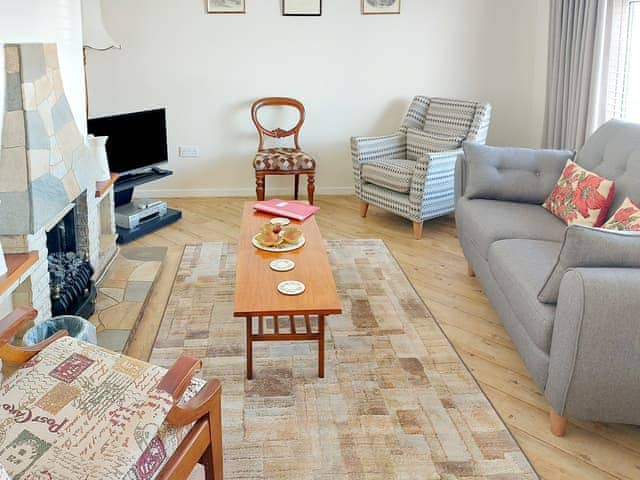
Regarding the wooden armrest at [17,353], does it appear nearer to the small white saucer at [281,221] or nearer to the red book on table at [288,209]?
the small white saucer at [281,221]

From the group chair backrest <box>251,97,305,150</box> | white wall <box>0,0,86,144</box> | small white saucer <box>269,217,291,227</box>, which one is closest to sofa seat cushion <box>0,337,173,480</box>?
white wall <box>0,0,86,144</box>

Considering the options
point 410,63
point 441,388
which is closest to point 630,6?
point 410,63

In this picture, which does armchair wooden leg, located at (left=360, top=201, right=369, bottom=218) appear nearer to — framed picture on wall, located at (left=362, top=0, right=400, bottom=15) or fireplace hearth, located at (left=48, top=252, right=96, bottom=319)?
framed picture on wall, located at (left=362, top=0, right=400, bottom=15)

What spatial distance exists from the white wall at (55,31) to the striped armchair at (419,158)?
6.90ft

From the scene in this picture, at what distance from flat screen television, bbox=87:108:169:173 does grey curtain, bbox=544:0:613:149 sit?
115 inches

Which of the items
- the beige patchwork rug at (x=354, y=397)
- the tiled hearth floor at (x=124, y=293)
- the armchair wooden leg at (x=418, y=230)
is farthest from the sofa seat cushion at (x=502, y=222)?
the tiled hearth floor at (x=124, y=293)

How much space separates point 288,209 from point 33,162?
1478 mm

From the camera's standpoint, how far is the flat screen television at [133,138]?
4.56 meters

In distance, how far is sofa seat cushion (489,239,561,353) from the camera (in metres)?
2.53

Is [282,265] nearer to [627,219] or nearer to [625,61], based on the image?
[627,219]

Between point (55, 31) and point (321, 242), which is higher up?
point (55, 31)

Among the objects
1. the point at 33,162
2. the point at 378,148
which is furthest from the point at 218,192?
the point at 33,162

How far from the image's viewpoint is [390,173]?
4.93 m

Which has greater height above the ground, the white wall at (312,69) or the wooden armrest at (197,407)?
the white wall at (312,69)
